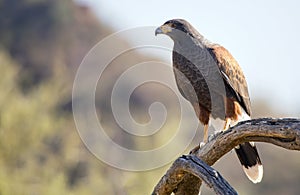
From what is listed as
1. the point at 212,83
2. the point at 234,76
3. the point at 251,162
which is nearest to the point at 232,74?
the point at 234,76

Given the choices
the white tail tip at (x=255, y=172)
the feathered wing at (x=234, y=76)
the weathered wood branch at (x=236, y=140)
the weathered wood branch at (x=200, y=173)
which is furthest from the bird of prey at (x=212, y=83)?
the weathered wood branch at (x=200, y=173)

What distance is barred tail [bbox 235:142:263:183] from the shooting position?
18.2 feet

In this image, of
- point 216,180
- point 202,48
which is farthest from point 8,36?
point 216,180

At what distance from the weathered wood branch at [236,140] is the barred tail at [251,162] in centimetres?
151

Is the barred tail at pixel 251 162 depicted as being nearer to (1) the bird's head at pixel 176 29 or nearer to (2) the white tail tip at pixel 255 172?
(2) the white tail tip at pixel 255 172

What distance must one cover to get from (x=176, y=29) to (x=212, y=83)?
2.13ft

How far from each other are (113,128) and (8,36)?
49.8ft

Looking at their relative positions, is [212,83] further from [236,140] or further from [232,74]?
[236,140]

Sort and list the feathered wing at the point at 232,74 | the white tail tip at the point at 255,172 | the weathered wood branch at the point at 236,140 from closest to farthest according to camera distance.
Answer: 1. the weathered wood branch at the point at 236,140
2. the white tail tip at the point at 255,172
3. the feathered wing at the point at 232,74

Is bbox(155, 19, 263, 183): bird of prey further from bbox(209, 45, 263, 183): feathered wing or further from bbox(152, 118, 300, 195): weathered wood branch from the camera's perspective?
bbox(152, 118, 300, 195): weathered wood branch

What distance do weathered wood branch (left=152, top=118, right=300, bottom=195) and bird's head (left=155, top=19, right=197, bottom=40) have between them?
2.33 m

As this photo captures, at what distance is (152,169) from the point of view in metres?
12.4

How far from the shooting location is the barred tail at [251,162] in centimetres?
554

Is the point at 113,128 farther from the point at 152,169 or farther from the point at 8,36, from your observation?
the point at 8,36
